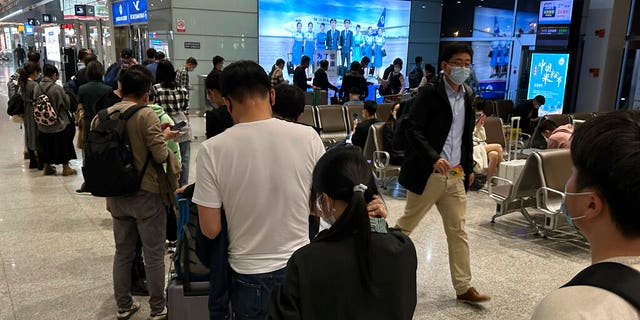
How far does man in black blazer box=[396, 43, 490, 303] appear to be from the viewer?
3.30 metres

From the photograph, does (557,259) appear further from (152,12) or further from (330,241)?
(152,12)

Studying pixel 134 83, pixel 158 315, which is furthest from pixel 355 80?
pixel 158 315

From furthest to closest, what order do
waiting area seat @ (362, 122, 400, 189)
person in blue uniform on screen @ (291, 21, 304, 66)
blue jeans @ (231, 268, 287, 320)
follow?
person in blue uniform on screen @ (291, 21, 304, 66) < waiting area seat @ (362, 122, 400, 189) < blue jeans @ (231, 268, 287, 320)

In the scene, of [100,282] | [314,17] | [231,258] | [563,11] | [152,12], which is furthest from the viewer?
[314,17]

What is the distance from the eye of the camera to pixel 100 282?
3.80 metres

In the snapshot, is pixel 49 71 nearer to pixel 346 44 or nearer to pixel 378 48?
pixel 346 44

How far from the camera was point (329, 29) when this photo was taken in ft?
49.0

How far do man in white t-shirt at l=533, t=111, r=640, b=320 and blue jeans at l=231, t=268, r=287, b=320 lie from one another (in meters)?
1.17

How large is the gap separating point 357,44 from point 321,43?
1.45m

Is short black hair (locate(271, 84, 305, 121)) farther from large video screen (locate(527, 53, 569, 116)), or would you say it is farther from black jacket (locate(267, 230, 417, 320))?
large video screen (locate(527, 53, 569, 116))

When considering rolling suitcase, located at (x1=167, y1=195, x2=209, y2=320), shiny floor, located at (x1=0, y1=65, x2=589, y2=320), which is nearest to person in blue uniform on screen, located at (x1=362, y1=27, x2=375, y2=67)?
shiny floor, located at (x1=0, y1=65, x2=589, y2=320)

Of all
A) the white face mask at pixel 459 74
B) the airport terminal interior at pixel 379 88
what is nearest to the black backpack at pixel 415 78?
the airport terminal interior at pixel 379 88

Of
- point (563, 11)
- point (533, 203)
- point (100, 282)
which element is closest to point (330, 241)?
point (100, 282)

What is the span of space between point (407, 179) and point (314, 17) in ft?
39.5
